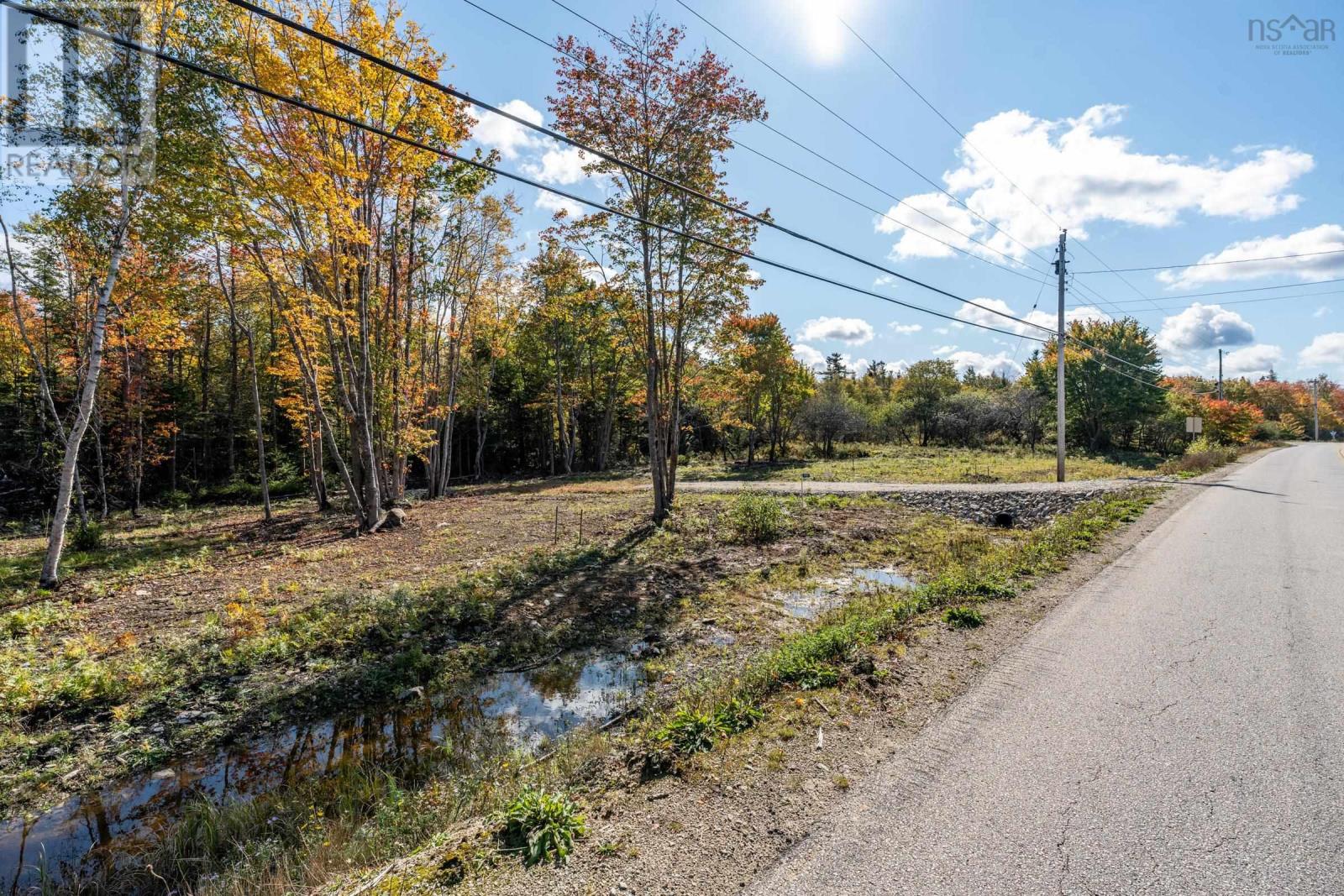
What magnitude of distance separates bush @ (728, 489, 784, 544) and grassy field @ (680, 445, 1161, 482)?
1202cm

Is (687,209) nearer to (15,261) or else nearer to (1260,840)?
(1260,840)

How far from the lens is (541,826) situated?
326cm

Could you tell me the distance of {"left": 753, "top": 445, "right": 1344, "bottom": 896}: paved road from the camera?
2.80 m

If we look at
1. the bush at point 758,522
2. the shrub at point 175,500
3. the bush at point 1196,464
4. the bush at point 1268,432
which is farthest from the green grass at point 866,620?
the bush at point 1268,432

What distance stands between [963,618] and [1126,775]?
3.11 meters

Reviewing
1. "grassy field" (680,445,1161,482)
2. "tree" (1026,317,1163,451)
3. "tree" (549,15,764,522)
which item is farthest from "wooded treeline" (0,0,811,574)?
"tree" (1026,317,1163,451)

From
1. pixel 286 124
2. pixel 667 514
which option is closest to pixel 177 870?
pixel 667 514

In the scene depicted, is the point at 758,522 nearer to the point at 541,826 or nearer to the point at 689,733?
the point at 689,733

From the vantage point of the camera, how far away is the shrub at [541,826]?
3064mm

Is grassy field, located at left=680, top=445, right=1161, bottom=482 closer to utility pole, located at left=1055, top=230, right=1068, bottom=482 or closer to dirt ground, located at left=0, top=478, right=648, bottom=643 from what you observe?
utility pole, located at left=1055, top=230, right=1068, bottom=482

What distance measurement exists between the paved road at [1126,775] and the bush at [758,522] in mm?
7084

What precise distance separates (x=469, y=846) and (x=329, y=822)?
1.79 meters

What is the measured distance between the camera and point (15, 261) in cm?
1302

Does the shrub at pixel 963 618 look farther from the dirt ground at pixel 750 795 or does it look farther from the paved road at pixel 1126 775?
the dirt ground at pixel 750 795
